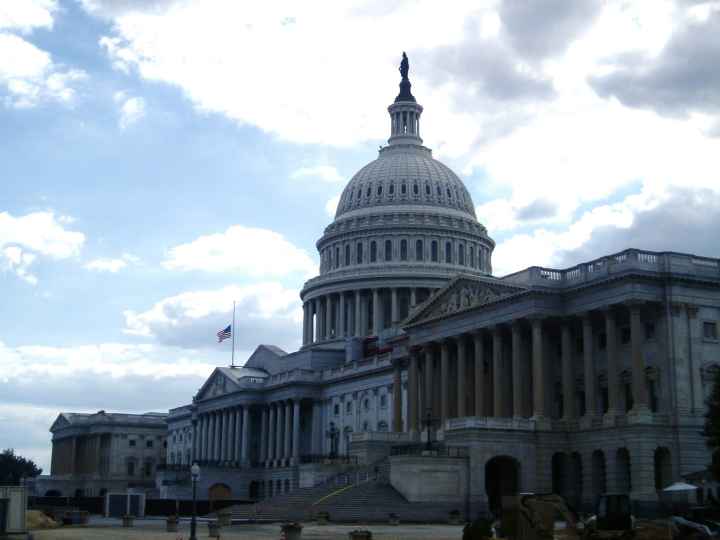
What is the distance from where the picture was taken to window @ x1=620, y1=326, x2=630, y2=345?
84.7 m

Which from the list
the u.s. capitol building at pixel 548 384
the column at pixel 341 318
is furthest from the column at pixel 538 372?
the column at pixel 341 318

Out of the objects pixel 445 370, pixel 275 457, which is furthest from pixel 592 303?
pixel 275 457

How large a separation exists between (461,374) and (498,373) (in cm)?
551

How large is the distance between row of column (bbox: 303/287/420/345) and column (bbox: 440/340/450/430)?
56822mm

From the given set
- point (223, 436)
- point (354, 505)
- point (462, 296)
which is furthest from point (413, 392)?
point (223, 436)

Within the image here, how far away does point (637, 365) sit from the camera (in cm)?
8069

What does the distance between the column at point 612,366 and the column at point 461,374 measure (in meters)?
15.4

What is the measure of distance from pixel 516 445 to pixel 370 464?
1515 cm

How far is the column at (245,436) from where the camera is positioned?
511 feet

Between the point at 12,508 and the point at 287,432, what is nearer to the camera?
the point at 12,508

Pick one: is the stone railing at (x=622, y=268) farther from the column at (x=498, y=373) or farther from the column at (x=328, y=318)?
the column at (x=328, y=318)

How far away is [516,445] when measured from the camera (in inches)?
3386

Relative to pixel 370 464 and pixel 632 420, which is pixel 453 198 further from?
pixel 632 420

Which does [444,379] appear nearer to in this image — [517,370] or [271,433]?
[517,370]
